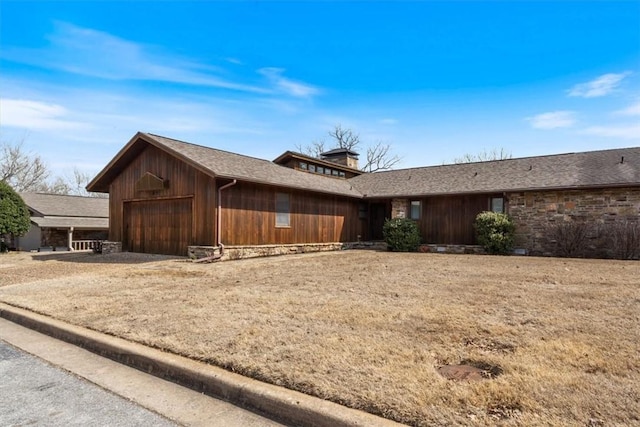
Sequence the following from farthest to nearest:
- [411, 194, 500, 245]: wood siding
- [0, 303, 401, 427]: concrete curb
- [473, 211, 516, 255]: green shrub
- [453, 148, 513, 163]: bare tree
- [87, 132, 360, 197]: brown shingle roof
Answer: [453, 148, 513, 163]: bare tree, [411, 194, 500, 245]: wood siding, [473, 211, 516, 255]: green shrub, [87, 132, 360, 197]: brown shingle roof, [0, 303, 401, 427]: concrete curb

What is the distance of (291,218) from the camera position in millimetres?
15938

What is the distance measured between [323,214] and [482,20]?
10.0 meters

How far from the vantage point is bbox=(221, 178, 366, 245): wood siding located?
13.5 meters

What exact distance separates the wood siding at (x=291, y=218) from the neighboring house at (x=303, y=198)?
0.04 meters

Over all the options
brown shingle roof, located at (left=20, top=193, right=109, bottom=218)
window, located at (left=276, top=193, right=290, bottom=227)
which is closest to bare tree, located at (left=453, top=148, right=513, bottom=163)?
window, located at (left=276, top=193, right=290, bottom=227)

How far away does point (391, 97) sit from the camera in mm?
20766

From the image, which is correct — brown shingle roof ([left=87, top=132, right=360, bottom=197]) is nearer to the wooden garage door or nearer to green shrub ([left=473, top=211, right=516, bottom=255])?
the wooden garage door

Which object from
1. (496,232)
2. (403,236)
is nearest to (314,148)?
(403,236)

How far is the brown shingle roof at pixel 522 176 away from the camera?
14.5 metres

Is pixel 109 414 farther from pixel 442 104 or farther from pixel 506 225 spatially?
pixel 442 104

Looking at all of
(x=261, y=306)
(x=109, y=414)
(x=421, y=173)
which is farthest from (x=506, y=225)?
(x=109, y=414)

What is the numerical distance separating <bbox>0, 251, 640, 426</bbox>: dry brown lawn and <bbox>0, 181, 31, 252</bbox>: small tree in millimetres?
14468

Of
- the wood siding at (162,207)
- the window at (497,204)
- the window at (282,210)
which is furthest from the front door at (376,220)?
the wood siding at (162,207)

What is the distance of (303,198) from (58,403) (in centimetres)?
1370
